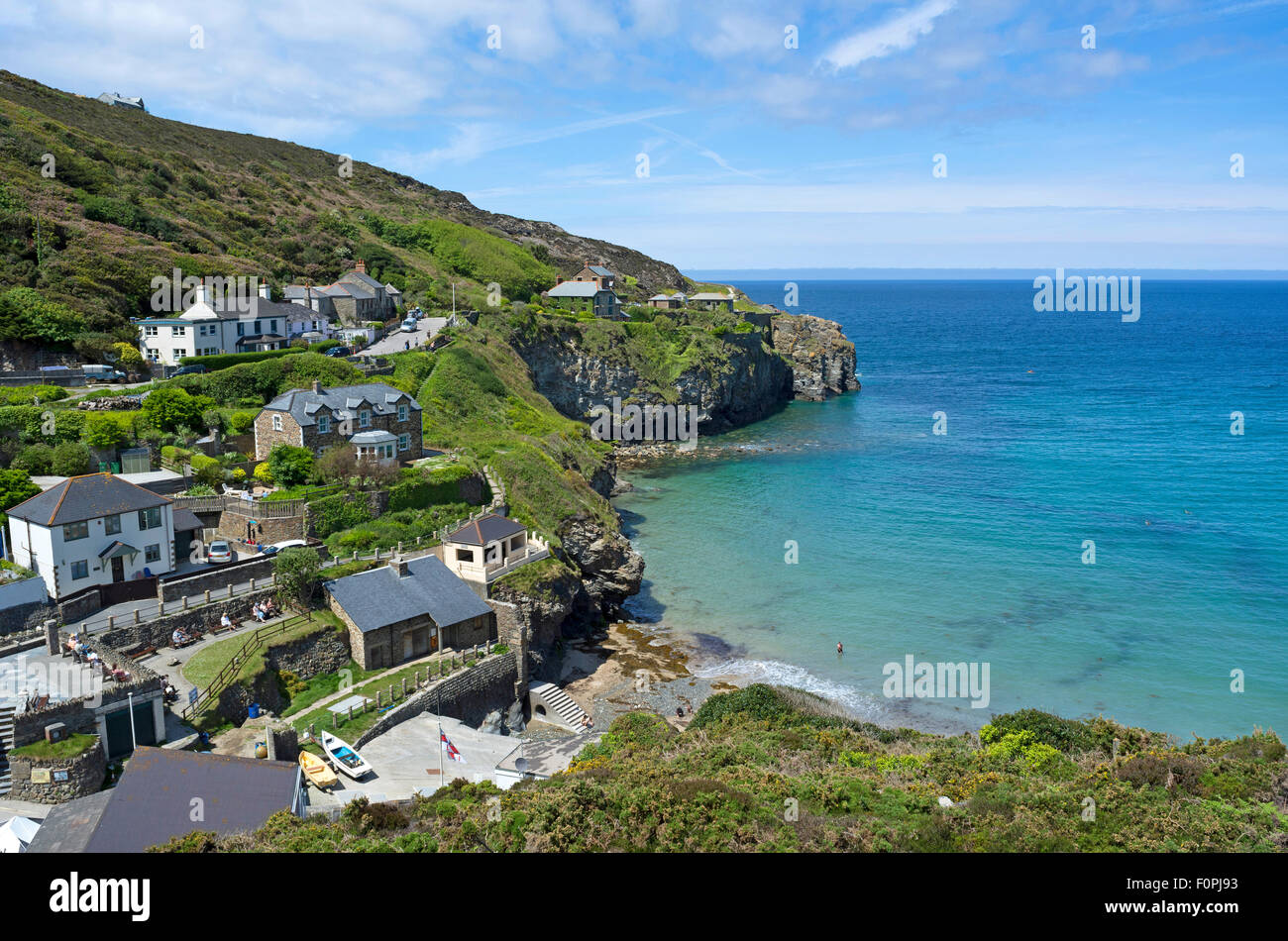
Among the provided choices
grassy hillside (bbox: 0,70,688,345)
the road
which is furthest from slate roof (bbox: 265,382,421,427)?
grassy hillside (bbox: 0,70,688,345)

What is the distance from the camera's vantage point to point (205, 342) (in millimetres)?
60375

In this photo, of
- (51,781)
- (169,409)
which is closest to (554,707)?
(51,781)

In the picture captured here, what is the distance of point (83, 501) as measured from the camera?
110ft

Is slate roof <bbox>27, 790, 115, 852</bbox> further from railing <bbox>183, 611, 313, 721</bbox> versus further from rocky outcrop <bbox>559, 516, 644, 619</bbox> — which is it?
rocky outcrop <bbox>559, 516, 644, 619</bbox>

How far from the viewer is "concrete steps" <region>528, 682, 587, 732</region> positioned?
3581cm

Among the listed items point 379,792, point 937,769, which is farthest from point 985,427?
point 379,792

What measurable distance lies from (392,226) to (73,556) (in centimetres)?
10264

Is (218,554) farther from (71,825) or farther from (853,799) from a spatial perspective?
(853,799)

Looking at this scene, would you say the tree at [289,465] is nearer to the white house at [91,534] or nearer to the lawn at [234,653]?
the white house at [91,534]

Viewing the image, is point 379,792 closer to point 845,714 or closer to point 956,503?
point 845,714

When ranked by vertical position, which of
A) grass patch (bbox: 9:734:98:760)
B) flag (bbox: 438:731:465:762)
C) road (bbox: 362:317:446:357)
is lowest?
flag (bbox: 438:731:465:762)

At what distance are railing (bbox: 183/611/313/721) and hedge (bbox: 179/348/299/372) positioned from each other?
29120mm

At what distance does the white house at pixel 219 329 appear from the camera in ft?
195

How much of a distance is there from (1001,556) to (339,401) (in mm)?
39822
